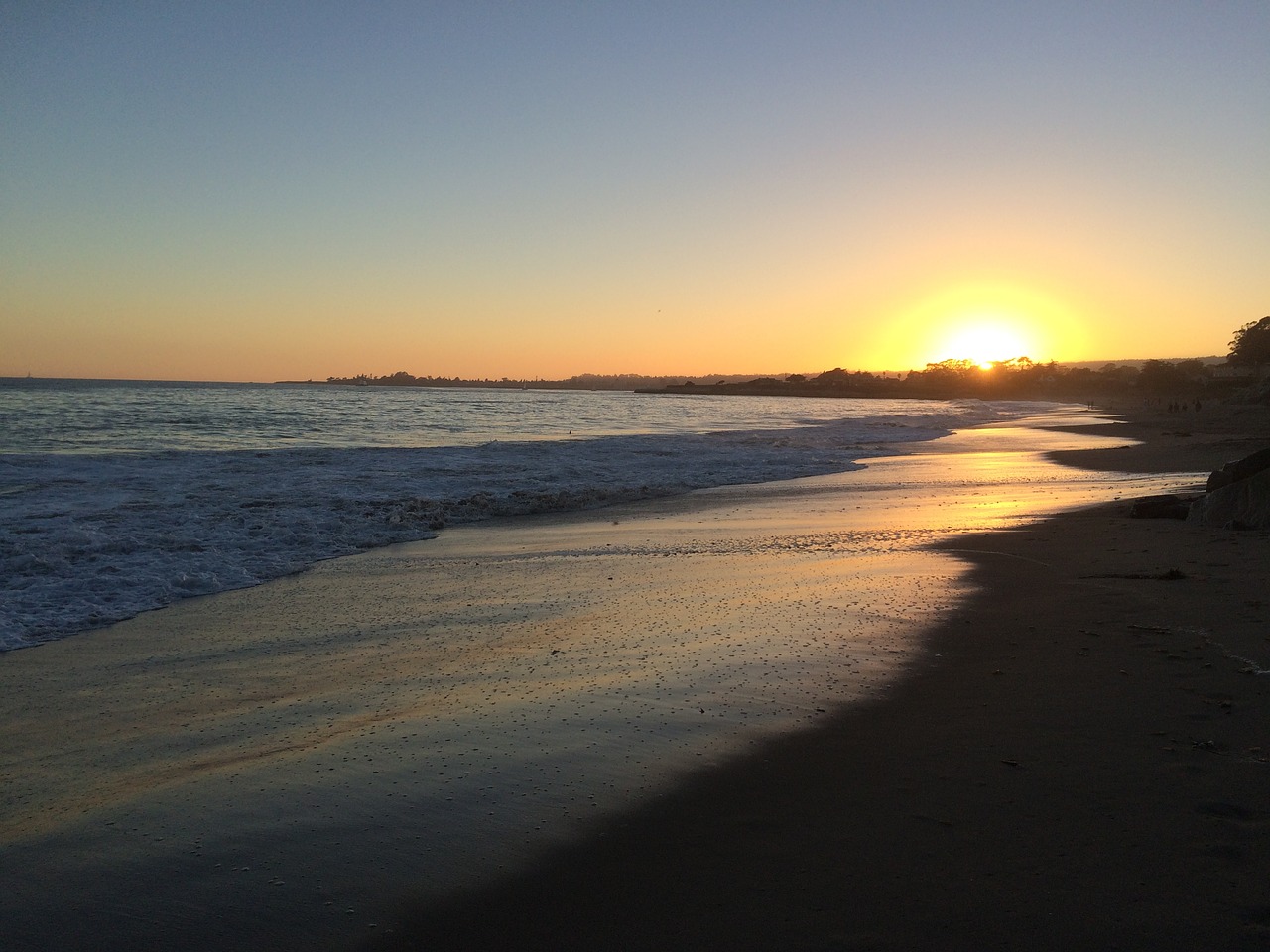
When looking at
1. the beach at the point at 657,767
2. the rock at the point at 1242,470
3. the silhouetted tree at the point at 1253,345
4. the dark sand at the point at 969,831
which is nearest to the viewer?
the dark sand at the point at 969,831

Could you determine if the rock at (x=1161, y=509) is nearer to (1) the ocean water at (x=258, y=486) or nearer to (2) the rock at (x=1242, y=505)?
(2) the rock at (x=1242, y=505)

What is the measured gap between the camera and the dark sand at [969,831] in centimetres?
279

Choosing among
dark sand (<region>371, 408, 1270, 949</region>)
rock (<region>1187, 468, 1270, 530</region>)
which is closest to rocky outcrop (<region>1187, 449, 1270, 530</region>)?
rock (<region>1187, 468, 1270, 530</region>)

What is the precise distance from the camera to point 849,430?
1604 inches

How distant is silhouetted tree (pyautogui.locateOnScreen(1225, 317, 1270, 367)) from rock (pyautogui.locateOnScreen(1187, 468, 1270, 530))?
312ft

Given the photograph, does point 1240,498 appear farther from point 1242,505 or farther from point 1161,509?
point 1161,509

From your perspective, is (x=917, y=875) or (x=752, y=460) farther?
Answer: (x=752, y=460)

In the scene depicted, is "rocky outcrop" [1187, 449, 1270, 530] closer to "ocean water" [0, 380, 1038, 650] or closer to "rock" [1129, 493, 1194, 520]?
"rock" [1129, 493, 1194, 520]

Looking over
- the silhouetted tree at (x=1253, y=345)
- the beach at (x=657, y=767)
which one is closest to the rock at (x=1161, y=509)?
the beach at (x=657, y=767)

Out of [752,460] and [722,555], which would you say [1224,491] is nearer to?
[722,555]

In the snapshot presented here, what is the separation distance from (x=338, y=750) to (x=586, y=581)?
4.34 metres

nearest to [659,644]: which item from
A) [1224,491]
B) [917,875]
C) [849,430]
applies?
[917,875]

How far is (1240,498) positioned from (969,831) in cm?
896

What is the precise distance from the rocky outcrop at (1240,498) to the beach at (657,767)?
1900mm
